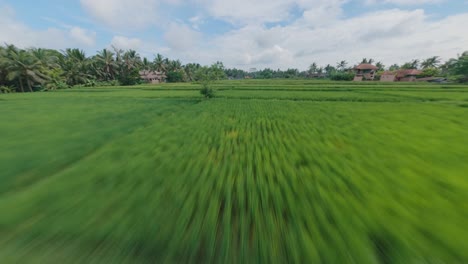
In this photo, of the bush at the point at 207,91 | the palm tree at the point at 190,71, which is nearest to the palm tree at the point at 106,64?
the palm tree at the point at 190,71

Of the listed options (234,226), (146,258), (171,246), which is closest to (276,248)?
(234,226)

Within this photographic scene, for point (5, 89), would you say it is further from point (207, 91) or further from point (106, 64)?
point (207, 91)

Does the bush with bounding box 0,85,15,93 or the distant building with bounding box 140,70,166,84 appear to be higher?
the distant building with bounding box 140,70,166,84

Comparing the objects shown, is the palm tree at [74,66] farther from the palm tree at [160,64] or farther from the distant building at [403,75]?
the distant building at [403,75]

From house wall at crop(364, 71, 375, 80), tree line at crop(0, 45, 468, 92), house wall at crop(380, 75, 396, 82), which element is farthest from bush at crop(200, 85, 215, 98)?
house wall at crop(380, 75, 396, 82)

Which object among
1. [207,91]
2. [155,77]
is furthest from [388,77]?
[155,77]

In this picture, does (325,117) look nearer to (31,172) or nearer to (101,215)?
A: (101,215)

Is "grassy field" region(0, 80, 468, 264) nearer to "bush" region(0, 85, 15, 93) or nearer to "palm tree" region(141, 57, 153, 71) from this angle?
"bush" region(0, 85, 15, 93)

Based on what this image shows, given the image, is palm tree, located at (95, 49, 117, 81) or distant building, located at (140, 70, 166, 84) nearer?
palm tree, located at (95, 49, 117, 81)
